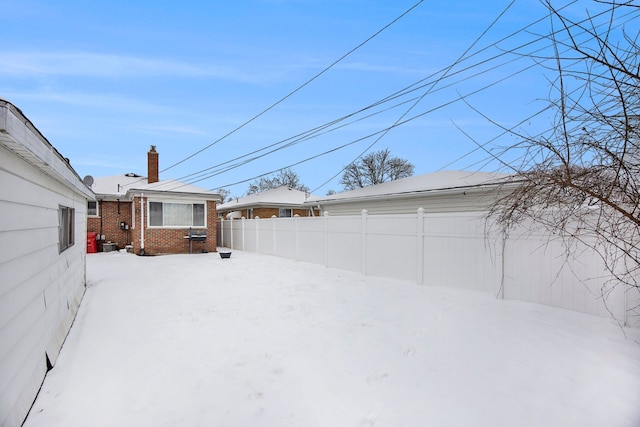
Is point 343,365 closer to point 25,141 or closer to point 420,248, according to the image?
point 25,141

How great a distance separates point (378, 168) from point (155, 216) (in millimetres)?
24297

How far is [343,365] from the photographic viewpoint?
3.65 meters

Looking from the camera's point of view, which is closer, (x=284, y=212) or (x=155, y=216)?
(x=155, y=216)

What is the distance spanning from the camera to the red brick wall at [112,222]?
17.4 meters

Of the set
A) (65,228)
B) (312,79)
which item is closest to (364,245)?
(65,228)

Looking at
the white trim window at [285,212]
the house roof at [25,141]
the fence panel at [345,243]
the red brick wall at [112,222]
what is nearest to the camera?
the house roof at [25,141]

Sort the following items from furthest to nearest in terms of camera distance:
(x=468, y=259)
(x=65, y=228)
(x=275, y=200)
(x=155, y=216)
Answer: (x=275, y=200)
(x=155, y=216)
(x=468, y=259)
(x=65, y=228)

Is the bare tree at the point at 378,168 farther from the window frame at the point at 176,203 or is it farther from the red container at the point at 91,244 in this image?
the red container at the point at 91,244

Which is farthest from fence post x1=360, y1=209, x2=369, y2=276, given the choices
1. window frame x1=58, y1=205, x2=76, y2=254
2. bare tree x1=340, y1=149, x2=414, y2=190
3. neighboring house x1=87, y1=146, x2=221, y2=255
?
bare tree x1=340, y1=149, x2=414, y2=190

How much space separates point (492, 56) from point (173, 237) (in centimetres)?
1437

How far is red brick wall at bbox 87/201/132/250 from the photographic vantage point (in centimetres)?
1742

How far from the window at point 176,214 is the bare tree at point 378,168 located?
20.6 metres

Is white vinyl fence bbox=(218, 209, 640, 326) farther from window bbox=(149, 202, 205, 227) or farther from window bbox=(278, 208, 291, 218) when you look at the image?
window bbox=(278, 208, 291, 218)

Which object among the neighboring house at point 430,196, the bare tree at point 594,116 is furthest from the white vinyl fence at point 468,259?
the bare tree at point 594,116
